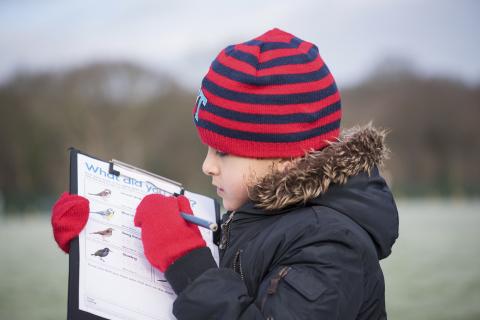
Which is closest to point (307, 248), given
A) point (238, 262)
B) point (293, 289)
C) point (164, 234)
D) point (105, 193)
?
point (293, 289)

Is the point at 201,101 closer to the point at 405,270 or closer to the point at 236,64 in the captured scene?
the point at 236,64

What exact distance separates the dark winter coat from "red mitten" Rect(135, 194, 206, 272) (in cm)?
2

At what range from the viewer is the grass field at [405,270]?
358 cm

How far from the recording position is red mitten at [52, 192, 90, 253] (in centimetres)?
116

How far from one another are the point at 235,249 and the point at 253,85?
1.14 feet

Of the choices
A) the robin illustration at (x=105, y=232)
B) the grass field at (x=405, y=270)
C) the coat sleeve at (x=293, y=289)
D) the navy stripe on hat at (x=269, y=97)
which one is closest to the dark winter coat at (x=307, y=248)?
the coat sleeve at (x=293, y=289)

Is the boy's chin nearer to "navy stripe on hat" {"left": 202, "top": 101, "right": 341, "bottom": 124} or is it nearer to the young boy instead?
the young boy

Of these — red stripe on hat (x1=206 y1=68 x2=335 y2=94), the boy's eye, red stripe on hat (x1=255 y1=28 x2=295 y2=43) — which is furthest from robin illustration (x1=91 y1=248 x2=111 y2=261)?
red stripe on hat (x1=255 y1=28 x2=295 y2=43)

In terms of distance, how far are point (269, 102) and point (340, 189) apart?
0.23 meters

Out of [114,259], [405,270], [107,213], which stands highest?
[405,270]

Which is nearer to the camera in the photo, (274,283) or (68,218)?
(274,283)

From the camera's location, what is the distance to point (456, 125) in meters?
7.72

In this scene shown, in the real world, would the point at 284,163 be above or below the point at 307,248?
above

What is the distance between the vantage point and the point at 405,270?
4.36 meters
